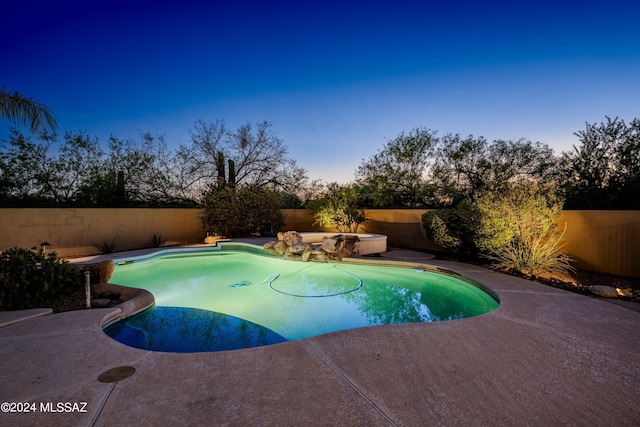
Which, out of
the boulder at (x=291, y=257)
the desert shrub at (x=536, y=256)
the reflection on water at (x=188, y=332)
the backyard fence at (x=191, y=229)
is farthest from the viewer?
the boulder at (x=291, y=257)

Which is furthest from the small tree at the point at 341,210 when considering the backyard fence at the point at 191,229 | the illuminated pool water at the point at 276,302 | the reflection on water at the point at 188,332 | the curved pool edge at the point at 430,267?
the reflection on water at the point at 188,332

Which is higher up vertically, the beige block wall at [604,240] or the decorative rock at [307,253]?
the beige block wall at [604,240]

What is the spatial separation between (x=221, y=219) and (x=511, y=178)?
1059 centimetres

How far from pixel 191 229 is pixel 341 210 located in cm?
544

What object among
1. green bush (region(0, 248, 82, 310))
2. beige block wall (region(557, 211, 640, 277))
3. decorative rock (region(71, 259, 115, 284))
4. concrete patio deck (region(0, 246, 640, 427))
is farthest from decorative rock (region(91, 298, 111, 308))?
beige block wall (region(557, 211, 640, 277))

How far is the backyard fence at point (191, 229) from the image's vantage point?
476 cm

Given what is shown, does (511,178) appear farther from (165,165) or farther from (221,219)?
(165,165)

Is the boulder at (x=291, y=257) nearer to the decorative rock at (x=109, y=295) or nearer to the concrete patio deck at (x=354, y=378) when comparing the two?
the decorative rock at (x=109, y=295)

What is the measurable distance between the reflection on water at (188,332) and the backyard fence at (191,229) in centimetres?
541

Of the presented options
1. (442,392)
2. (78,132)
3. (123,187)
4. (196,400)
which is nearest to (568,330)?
(442,392)

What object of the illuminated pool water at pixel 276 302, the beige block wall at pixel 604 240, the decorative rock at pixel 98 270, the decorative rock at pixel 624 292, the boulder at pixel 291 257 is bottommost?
the illuminated pool water at pixel 276 302

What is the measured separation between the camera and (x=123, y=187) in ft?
37.0

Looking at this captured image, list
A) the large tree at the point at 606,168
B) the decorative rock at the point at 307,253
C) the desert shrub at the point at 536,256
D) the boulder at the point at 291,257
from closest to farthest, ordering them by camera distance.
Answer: the desert shrub at the point at 536,256 → the large tree at the point at 606,168 → the decorative rock at the point at 307,253 → the boulder at the point at 291,257

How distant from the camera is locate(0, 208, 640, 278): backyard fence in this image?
4756 millimetres
